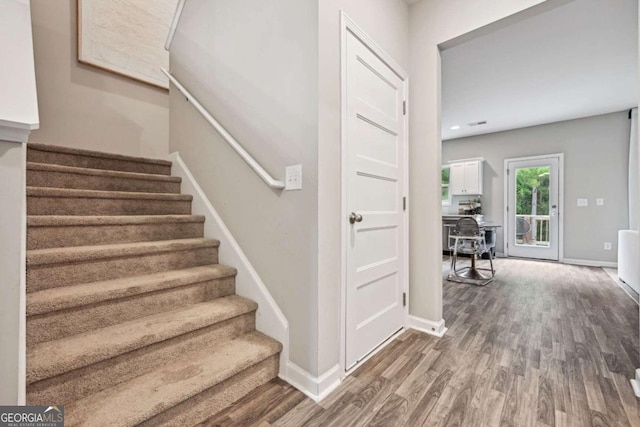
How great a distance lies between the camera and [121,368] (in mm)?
1190

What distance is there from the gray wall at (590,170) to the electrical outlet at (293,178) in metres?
6.05

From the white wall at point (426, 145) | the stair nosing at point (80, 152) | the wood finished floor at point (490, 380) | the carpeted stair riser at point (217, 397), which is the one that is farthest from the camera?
the white wall at point (426, 145)

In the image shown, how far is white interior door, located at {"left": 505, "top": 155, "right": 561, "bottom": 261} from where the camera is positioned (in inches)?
210

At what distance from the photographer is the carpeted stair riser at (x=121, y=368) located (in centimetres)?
103

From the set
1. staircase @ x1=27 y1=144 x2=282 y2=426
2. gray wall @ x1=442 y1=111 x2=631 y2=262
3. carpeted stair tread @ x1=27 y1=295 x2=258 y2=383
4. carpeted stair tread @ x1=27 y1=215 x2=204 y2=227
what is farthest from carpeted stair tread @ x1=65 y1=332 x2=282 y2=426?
gray wall @ x1=442 y1=111 x2=631 y2=262

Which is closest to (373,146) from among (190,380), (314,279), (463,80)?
(314,279)

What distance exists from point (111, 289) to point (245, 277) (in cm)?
70

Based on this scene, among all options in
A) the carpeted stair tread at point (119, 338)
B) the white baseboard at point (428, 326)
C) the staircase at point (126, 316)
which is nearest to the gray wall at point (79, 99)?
the staircase at point (126, 316)

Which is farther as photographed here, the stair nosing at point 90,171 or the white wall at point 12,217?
the stair nosing at point 90,171

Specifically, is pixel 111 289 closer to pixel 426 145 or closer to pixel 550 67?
pixel 426 145

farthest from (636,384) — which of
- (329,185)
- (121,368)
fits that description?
(121,368)

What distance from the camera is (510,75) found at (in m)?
3.58

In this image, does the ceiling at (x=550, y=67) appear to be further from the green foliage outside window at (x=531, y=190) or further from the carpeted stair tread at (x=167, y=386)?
the carpeted stair tread at (x=167, y=386)

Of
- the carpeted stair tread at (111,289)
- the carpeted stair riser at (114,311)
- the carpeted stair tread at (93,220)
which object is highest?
the carpeted stair tread at (93,220)
